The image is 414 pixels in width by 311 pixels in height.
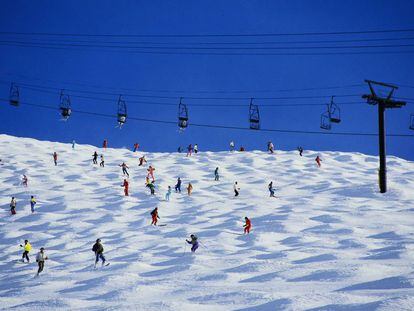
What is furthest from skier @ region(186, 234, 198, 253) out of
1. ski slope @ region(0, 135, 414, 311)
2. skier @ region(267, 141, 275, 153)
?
skier @ region(267, 141, 275, 153)

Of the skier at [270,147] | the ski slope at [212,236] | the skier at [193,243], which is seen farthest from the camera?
the skier at [270,147]

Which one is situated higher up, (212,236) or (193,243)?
(193,243)

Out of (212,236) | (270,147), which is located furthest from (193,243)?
(270,147)

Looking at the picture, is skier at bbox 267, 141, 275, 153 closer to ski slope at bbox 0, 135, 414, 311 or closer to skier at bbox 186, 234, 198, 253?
ski slope at bbox 0, 135, 414, 311

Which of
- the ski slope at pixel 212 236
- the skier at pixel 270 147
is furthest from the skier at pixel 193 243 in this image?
the skier at pixel 270 147

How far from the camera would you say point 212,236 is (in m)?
24.5

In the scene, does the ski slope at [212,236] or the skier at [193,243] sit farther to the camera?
the skier at [193,243]

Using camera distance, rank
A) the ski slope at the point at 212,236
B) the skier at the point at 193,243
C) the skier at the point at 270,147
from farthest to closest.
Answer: the skier at the point at 270,147 → the skier at the point at 193,243 → the ski slope at the point at 212,236

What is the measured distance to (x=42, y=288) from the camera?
16.3m

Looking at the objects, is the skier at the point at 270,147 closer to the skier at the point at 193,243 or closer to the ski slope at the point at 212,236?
the ski slope at the point at 212,236

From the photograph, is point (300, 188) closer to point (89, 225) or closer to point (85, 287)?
point (89, 225)

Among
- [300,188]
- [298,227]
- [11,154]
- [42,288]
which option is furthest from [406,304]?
[11,154]

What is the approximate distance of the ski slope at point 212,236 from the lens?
13328mm

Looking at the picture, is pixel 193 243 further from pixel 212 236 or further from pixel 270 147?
pixel 270 147
